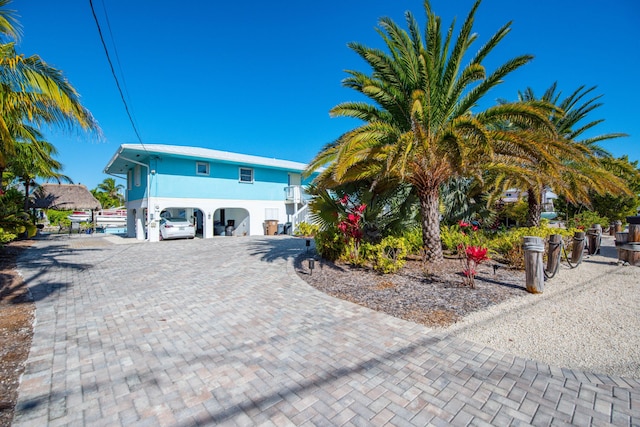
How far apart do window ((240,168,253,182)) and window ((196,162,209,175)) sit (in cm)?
243

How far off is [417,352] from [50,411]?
12.1 ft

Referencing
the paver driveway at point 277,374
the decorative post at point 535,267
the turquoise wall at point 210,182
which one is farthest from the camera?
the turquoise wall at point 210,182

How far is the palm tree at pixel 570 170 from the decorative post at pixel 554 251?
151 cm

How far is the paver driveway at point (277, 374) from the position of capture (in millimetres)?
2449

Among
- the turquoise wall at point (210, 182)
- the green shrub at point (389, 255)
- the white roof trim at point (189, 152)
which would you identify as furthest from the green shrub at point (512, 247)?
the turquoise wall at point (210, 182)

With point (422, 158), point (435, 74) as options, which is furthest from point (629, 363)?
point (435, 74)

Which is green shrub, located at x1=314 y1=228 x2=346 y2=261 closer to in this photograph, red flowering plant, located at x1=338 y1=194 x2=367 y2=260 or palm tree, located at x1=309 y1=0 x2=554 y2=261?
red flowering plant, located at x1=338 y1=194 x2=367 y2=260

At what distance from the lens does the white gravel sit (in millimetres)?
3314

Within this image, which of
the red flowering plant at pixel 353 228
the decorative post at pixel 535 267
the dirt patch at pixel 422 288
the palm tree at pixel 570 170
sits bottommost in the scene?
the dirt patch at pixel 422 288

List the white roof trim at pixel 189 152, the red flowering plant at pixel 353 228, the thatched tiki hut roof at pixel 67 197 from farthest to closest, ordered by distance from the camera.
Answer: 1. the thatched tiki hut roof at pixel 67 197
2. the white roof trim at pixel 189 152
3. the red flowering plant at pixel 353 228

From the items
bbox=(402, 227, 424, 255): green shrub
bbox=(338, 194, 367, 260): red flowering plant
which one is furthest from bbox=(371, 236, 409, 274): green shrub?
bbox=(402, 227, 424, 255): green shrub

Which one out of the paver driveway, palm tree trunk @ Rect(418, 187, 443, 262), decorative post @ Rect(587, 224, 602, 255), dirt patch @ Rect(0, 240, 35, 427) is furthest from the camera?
decorative post @ Rect(587, 224, 602, 255)

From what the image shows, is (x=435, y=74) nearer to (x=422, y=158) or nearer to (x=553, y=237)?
(x=422, y=158)

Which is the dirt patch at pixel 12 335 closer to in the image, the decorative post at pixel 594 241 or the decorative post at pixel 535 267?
the decorative post at pixel 535 267
